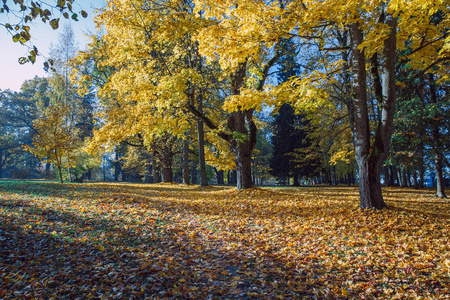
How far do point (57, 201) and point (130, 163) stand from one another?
17037 millimetres

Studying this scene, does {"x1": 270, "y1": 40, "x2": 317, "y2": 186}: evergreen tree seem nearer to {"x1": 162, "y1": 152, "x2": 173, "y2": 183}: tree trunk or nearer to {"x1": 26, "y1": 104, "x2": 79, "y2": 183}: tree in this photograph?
{"x1": 162, "y1": 152, "x2": 173, "y2": 183}: tree trunk

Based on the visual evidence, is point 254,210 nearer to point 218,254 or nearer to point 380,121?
point 218,254

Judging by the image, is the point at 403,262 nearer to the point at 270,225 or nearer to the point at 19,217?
the point at 270,225

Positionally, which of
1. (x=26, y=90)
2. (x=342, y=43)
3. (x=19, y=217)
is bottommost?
(x=19, y=217)

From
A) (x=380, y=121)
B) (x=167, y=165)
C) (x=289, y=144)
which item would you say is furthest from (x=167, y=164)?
(x=380, y=121)

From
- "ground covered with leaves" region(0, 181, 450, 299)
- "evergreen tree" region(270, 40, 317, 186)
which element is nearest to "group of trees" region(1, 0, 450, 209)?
"ground covered with leaves" region(0, 181, 450, 299)

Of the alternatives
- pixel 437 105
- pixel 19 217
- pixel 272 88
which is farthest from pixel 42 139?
pixel 437 105

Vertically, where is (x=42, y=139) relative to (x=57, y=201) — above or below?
above

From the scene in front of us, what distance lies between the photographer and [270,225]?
6215mm

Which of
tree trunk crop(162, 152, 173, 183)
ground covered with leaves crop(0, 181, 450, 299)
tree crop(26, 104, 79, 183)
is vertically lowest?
ground covered with leaves crop(0, 181, 450, 299)

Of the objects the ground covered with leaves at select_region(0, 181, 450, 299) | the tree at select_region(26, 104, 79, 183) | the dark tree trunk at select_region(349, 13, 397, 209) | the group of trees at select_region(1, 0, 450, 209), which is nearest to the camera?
the ground covered with leaves at select_region(0, 181, 450, 299)

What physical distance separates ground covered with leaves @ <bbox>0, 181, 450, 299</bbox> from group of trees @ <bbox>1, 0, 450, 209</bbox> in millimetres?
2338

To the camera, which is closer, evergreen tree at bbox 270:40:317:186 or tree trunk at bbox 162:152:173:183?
tree trunk at bbox 162:152:173:183

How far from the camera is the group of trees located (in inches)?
248
